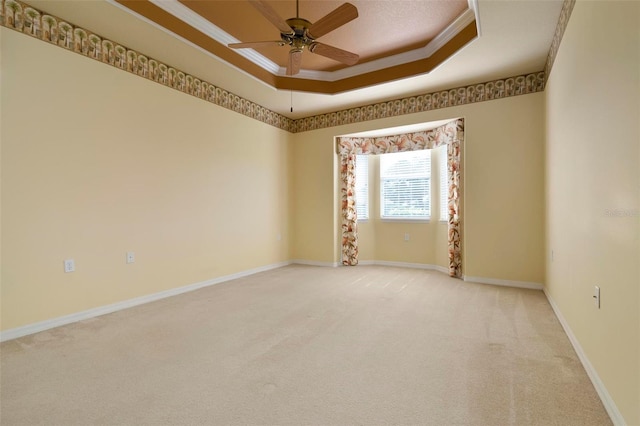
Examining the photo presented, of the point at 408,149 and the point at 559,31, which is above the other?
the point at 559,31

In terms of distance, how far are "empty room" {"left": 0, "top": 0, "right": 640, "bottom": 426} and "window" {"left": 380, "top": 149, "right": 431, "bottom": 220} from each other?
4cm

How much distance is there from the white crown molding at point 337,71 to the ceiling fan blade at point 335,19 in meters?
1.14

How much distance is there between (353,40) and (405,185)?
278 centimetres

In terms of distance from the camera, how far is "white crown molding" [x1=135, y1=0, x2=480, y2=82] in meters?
3.07

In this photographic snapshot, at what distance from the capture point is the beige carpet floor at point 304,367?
63.4 inches

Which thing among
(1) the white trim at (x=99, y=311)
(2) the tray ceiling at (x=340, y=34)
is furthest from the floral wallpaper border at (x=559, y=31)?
(1) the white trim at (x=99, y=311)

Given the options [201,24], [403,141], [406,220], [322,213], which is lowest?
[406,220]

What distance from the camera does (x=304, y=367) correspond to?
207 cm

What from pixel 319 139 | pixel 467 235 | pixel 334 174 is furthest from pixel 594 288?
pixel 319 139

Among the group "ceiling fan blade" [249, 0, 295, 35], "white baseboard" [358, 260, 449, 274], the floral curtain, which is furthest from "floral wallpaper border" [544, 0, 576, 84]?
"white baseboard" [358, 260, 449, 274]

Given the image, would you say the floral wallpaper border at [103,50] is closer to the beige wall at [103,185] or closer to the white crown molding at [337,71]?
the beige wall at [103,185]

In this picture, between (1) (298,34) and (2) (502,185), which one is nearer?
(1) (298,34)

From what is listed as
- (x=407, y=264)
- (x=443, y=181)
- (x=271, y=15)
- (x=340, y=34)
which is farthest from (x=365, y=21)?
(x=407, y=264)

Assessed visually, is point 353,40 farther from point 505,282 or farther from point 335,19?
point 505,282
